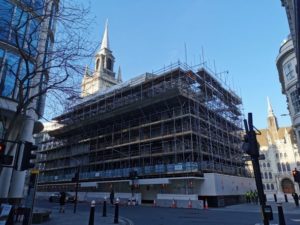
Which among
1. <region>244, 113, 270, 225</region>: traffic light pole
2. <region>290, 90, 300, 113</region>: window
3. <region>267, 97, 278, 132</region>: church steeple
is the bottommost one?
<region>244, 113, 270, 225</region>: traffic light pole

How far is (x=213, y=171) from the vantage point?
30.9 metres

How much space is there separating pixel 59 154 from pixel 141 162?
84.0ft

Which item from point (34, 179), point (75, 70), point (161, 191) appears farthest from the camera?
point (161, 191)

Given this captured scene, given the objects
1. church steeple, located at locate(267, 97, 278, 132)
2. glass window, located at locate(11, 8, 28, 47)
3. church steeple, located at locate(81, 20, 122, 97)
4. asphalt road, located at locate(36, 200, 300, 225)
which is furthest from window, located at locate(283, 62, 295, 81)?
church steeple, located at locate(267, 97, 278, 132)

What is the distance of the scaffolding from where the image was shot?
106ft

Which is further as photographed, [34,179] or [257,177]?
[34,179]

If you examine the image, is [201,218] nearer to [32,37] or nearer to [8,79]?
[32,37]

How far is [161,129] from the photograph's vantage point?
Answer: 116 feet

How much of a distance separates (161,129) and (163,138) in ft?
5.99

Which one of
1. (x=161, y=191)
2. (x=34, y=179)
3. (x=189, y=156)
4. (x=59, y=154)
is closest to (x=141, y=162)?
(x=161, y=191)

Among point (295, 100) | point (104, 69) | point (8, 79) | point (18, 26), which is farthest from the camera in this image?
point (104, 69)

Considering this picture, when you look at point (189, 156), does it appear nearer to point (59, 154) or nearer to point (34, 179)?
point (34, 179)

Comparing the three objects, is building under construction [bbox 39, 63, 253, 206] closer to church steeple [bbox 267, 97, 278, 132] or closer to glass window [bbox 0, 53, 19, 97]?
glass window [bbox 0, 53, 19, 97]

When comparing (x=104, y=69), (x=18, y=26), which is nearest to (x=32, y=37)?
(x=18, y=26)
